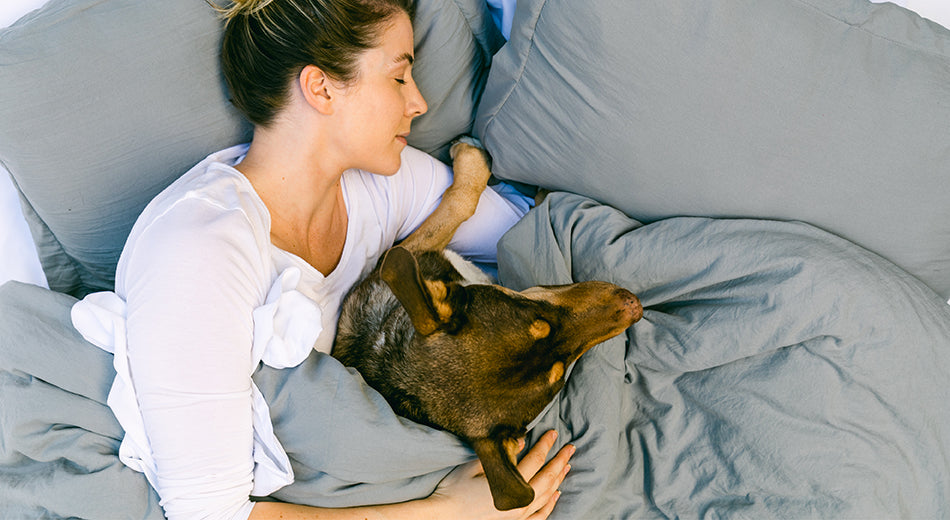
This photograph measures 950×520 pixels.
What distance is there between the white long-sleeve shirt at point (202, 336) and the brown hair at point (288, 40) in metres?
0.32

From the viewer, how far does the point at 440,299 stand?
2027 millimetres

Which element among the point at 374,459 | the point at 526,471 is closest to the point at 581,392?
the point at 526,471

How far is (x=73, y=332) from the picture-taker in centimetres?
202

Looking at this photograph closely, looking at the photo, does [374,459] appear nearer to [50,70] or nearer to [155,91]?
[155,91]

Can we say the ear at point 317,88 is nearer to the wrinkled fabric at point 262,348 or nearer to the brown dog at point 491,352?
the wrinkled fabric at point 262,348

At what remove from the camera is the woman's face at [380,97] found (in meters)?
2.15

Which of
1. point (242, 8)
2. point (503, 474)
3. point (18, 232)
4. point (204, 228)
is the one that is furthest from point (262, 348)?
point (18, 232)

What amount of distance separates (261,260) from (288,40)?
2.43ft

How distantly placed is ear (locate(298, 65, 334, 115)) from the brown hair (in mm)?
23

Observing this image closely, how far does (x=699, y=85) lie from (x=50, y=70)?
2123mm

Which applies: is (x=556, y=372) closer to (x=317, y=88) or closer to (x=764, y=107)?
(x=764, y=107)

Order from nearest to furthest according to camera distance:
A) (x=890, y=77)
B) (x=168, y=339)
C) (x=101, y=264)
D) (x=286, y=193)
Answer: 1. (x=168, y=339)
2. (x=890, y=77)
3. (x=286, y=193)
4. (x=101, y=264)

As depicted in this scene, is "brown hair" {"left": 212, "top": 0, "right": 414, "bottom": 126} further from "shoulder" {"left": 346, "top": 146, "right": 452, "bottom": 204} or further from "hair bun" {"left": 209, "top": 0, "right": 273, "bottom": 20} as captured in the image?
"shoulder" {"left": 346, "top": 146, "right": 452, "bottom": 204}

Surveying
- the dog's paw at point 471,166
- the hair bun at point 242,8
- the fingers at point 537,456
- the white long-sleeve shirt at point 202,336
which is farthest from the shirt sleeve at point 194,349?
the dog's paw at point 471,166
